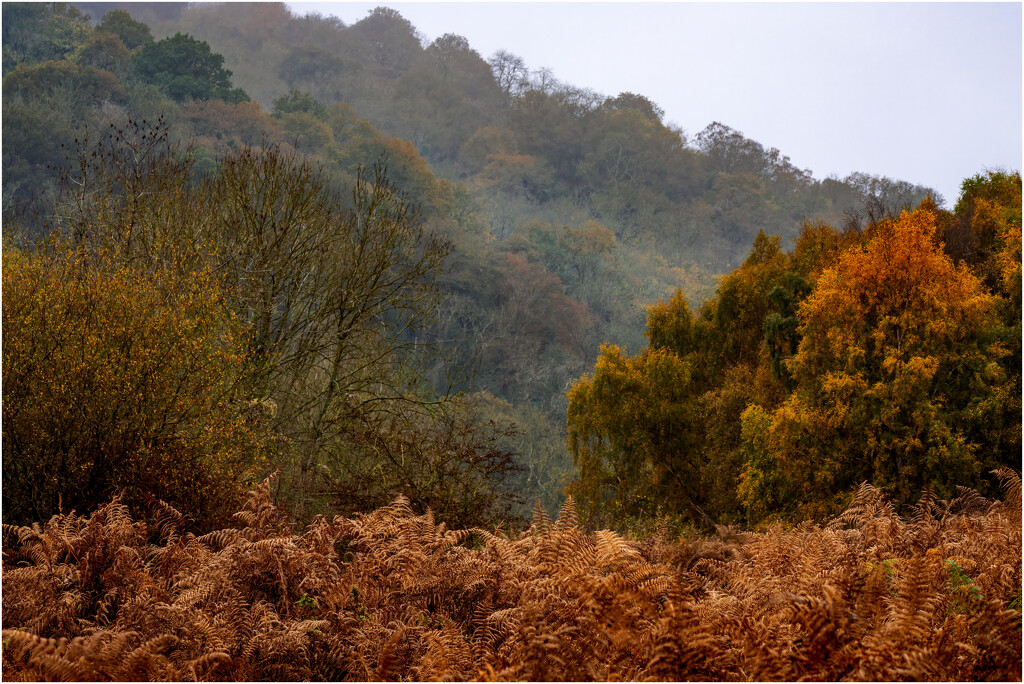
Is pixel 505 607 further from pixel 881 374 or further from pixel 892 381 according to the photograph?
pixel 881 374

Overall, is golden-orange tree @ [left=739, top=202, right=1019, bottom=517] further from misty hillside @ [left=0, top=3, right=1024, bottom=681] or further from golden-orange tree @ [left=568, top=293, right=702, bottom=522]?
golden-orange tree @ [left=568, top=293, right=702, bottom=522]

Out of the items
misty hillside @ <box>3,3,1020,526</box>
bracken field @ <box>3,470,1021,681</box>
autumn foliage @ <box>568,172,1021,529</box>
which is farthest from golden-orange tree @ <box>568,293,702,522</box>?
bracken field @ <box>3,470,1021,681</box>

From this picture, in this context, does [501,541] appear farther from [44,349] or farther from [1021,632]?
[44,349]

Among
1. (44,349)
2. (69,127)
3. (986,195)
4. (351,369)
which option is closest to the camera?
(44,349)

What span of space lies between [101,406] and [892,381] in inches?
512

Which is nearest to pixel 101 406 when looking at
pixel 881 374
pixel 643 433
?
pixel 881 374

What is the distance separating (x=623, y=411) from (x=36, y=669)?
17.9 m

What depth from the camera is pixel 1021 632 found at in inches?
111

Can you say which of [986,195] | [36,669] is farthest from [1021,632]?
[986,195]

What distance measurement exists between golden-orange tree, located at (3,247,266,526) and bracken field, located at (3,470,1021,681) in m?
1.06

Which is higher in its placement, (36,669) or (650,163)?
(650,163)

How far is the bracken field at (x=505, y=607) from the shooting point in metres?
2.64

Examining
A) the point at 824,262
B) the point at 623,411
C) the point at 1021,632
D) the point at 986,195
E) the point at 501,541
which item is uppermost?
the point at 986,195

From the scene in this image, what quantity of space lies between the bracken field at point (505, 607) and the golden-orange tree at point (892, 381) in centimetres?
949
